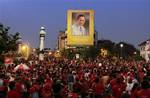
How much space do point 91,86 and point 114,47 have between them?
134 metres

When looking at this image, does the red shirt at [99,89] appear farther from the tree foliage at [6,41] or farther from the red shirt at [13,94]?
the tree foliage at [6,41]

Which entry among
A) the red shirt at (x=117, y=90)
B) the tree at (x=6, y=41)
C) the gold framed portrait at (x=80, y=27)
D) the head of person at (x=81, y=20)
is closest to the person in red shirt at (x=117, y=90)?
the red shirt at (x=117, y=90)

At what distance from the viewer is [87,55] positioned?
→ 110 m

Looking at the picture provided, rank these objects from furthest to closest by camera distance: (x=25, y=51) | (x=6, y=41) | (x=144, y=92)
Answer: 1. (x=25, y=51)
2. (x=6, y=41)
3. (x=144, y=92)

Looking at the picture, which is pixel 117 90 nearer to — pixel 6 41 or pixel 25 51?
pixel 6 41

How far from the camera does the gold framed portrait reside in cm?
6738

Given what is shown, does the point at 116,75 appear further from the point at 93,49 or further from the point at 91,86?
the point at 93,49

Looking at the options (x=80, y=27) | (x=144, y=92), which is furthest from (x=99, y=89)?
(x=80, y=27)

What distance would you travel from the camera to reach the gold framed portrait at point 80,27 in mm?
67375

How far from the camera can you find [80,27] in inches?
2662

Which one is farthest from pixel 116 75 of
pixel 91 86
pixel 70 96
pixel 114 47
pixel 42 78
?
pixel 114 47

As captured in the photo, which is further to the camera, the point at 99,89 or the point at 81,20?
the point at 81,20

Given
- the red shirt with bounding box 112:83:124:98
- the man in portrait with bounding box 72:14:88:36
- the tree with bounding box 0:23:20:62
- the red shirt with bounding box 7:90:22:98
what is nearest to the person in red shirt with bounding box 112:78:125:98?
the red shirt with bounding box 112:83:124:98

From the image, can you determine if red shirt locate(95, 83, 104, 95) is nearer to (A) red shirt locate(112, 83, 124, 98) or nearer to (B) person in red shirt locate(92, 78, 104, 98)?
(B) person in red shirt locate(92, 78, 104, 98)
